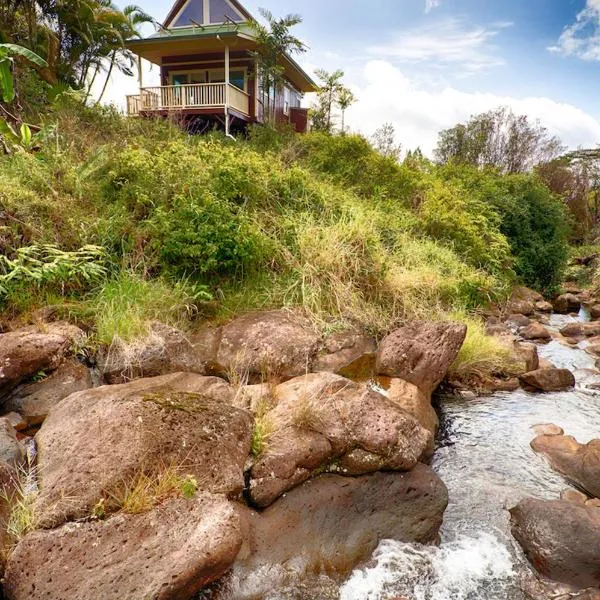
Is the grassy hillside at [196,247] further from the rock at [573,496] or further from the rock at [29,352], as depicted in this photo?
→ the rock at [573,496]

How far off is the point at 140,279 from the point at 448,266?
17.0 feet

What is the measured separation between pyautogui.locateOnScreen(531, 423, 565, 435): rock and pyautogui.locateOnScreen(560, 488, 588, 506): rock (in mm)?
1177

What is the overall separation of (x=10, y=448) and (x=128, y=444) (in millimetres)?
1109

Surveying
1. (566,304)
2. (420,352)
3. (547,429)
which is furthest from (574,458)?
(566,304)

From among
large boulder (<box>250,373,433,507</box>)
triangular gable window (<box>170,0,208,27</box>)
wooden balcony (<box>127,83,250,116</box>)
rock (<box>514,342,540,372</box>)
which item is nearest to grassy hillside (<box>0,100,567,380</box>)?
rock (<box>514,342,540,372</box>)

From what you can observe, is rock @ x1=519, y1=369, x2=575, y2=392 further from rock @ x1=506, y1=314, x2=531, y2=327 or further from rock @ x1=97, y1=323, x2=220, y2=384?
rock @ x1=97, y1=323, x2=220, y2=384

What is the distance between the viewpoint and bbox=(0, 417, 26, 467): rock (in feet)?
11.8

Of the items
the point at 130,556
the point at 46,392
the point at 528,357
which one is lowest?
the point at 528,357

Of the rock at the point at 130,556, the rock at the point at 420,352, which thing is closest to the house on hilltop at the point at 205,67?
the rock at the point at 420,352

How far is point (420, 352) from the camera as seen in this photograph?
19.8 ft

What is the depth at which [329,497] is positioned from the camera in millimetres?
3902

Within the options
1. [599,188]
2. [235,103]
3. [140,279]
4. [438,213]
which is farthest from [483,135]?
[140,279]

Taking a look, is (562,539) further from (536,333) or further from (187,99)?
(187,99)

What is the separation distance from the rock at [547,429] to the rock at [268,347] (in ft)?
9.93
